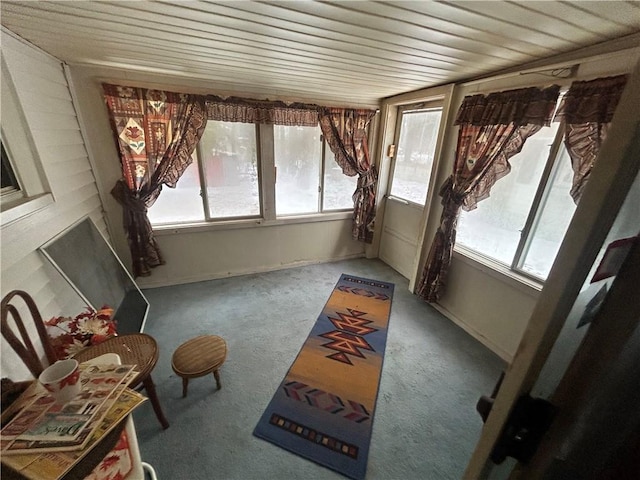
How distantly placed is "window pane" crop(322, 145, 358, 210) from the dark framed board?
8.06 ft

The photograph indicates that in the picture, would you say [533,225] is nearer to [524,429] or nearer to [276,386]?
[524,429]

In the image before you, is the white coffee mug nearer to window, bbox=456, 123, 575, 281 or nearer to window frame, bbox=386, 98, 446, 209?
window, bbox=456, 123, 575, 281

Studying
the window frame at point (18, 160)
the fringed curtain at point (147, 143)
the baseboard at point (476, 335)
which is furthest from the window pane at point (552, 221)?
the window frame at point (18, 160)

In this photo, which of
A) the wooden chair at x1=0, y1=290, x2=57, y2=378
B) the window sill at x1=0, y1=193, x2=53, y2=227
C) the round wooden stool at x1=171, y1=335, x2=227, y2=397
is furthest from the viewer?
the round wooden stool at x1=171, y1=335, x2=227, y2=397

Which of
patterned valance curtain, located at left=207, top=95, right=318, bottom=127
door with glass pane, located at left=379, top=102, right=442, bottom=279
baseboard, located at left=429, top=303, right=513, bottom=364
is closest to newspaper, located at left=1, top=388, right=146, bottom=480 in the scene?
baseboard, located at left=429, top=303, right=513, bottom=364

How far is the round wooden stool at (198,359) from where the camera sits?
162 cm

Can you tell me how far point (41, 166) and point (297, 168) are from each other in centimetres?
229

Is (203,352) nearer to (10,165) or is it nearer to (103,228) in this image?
(10,165)

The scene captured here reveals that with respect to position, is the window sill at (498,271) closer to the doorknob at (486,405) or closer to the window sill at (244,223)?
the window sill at (244,223)

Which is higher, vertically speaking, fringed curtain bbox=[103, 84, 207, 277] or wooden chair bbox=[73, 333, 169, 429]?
fringed curtain bbox=[103, 84, 207, 277]

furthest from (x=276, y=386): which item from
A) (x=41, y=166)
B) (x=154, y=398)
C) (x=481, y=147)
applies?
(x=481, y=147)

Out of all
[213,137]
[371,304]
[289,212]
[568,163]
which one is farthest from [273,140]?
[568,163]

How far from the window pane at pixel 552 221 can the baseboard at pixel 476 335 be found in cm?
74

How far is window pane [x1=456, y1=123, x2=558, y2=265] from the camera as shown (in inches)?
75.7
